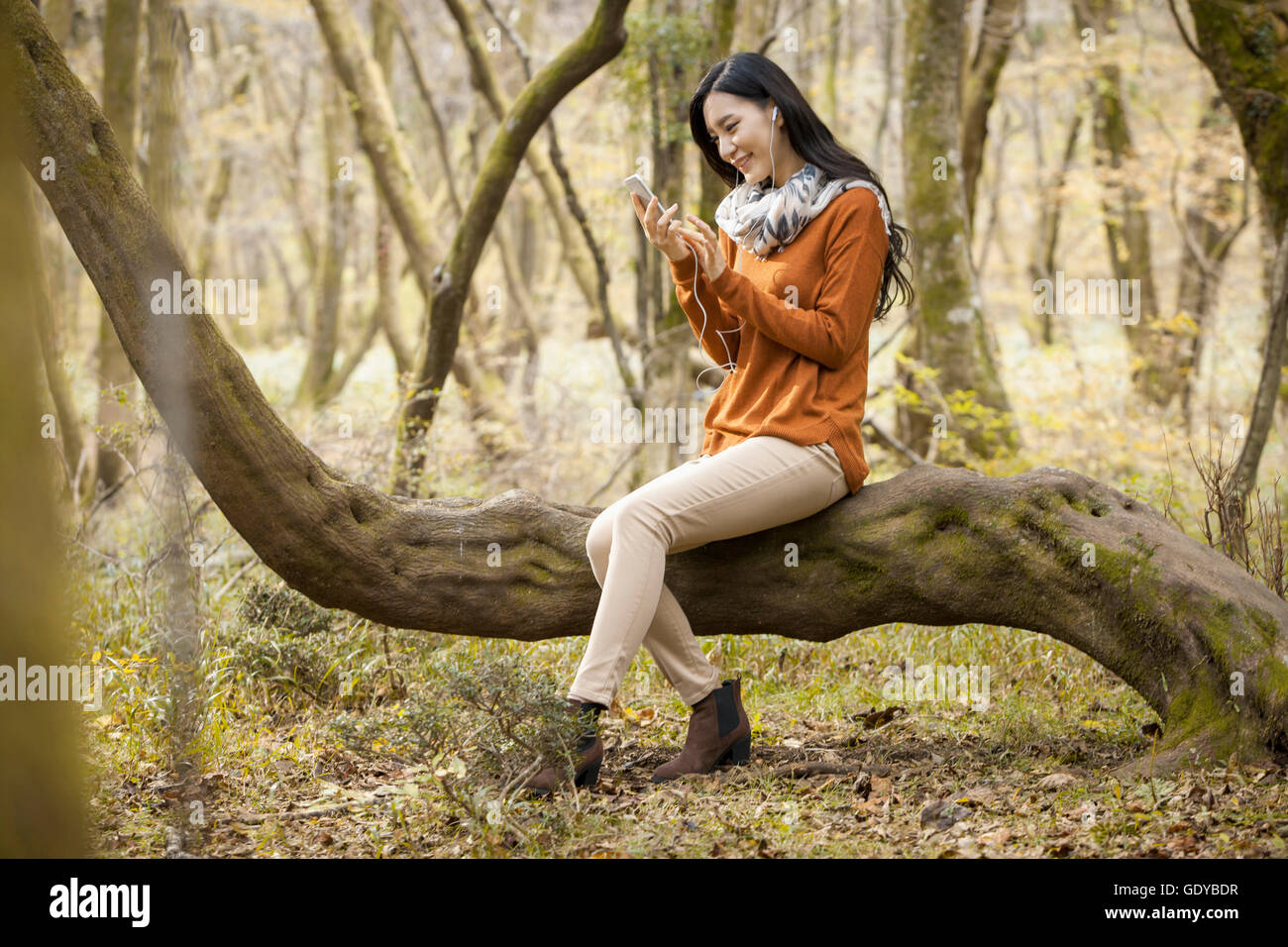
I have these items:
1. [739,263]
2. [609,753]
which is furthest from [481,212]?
[609,753]

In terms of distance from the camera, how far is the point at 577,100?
17.5 meters

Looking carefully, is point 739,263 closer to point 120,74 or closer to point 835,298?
point 835,298

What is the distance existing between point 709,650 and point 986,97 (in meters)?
6.45

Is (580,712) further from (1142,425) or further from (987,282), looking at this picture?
(987,282)

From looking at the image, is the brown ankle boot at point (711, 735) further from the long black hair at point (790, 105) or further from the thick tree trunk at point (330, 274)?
the thick tree trunk at point (330, 274)

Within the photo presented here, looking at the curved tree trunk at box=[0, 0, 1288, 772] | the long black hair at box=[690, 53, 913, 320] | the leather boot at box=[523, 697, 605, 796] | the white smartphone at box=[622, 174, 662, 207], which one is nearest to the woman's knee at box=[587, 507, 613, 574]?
the curved tree trunk at box=[0, 0, 1288, 772]

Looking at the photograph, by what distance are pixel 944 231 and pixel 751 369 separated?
485cm

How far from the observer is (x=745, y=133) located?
3.64m

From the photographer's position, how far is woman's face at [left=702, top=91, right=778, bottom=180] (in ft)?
11.9

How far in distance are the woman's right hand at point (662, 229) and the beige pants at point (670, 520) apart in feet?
1.98

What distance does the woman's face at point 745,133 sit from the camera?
363 cm
